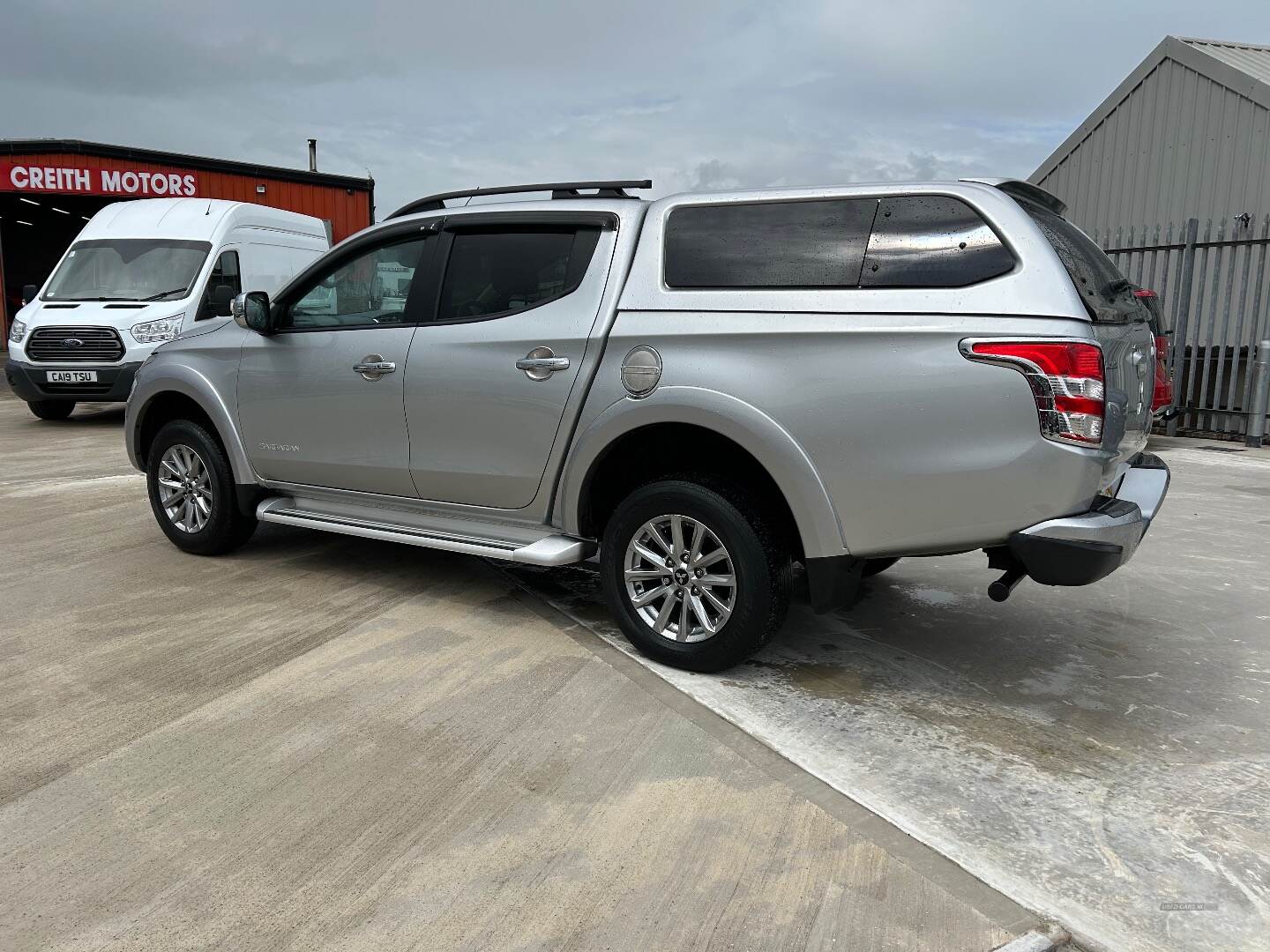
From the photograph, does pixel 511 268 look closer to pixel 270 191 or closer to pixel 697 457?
pixel 697 457

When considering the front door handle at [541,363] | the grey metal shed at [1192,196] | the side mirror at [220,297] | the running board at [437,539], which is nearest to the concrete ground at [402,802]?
the running board at [437,539]

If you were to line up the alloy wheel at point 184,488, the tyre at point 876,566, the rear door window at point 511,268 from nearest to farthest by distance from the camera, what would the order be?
the rear door window at point 511,268
the tyre at point 876,566
the alloy wheel at point 184,488

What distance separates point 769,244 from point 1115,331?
125 centimetres

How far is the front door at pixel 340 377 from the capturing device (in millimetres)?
4809

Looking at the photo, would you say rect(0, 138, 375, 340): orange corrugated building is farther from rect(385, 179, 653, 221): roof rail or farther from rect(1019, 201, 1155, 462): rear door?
rect(1019, 201, 1155, 462): rear door

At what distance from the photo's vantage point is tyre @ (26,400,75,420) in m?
12.0

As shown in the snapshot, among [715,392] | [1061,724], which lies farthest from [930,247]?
[1061,724]

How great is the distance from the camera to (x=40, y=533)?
6309mm

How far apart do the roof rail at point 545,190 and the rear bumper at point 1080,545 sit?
219 cm

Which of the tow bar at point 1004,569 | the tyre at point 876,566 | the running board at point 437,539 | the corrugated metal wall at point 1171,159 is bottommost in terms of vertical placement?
the tyre at point 876,566

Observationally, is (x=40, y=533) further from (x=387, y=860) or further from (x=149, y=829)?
(x=387, y=860)

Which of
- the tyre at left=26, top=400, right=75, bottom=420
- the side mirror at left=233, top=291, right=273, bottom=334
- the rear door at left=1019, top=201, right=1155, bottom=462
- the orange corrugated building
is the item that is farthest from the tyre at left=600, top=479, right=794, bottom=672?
the orange corrugated building

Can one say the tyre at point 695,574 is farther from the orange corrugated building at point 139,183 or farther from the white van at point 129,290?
the orange corrugated building at point 139,183

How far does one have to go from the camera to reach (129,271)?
1216 cm
